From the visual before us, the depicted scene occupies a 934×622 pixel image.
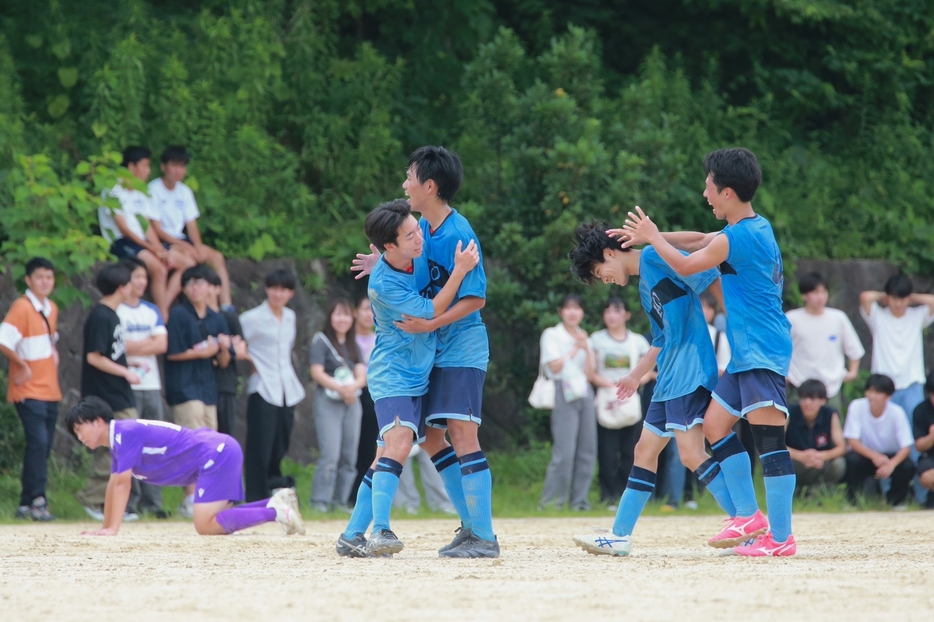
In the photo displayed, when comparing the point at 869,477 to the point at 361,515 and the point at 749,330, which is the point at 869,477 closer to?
the point at 749,330

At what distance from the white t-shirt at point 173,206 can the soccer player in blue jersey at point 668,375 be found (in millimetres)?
6094

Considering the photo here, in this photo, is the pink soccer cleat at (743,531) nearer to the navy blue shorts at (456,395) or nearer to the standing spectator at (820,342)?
the navy blue shorts at (456,395)

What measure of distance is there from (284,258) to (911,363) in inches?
252

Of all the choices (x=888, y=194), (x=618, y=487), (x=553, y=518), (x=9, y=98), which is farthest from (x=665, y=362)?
(x=888, y=194)

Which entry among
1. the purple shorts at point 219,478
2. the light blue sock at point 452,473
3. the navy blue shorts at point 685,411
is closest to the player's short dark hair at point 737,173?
the navy blue shorts at point 685,411

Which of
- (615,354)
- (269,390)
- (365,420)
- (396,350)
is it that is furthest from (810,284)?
(396,350)

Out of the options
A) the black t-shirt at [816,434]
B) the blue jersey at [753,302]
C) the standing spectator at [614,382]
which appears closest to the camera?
the blue jersey at [753,302]

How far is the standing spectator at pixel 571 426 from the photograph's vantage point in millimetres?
10953

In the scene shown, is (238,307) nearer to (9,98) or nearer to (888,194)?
(9,98)

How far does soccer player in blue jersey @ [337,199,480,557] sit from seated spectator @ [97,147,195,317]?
519 cm

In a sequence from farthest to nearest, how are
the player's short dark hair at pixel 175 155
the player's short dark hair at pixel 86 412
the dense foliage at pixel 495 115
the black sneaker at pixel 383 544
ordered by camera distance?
1. the dense foliage at pixel 495 115
2. the player's short dark hair at pixel 175 155
3. the player's short dark hair at pixel 86 412
4. the black sneaker at pixel 383 544

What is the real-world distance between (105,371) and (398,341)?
4355mm

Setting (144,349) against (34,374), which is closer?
(34,374)

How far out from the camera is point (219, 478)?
8.32 metres
